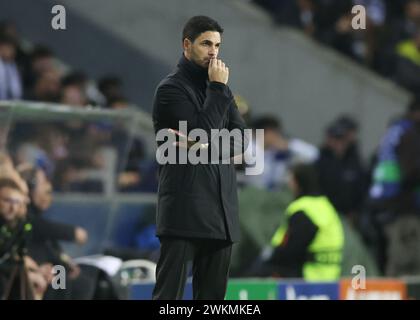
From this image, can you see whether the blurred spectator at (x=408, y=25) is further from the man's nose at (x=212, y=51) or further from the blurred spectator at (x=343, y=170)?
the man's nose at (x=212, y=51)

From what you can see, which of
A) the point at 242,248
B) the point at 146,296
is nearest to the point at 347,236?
the point at 242,248

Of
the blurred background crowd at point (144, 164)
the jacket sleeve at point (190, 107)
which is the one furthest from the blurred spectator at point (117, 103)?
the jacket sleeve at point (190, 107)

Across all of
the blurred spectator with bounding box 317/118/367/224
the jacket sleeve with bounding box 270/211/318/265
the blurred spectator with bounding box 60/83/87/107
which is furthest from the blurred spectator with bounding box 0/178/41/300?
the blurred spectator with bounding box 317/118/367/224

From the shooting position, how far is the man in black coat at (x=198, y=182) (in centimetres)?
736

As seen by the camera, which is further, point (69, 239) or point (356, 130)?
point (356, 130)

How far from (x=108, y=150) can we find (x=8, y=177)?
1404 mm

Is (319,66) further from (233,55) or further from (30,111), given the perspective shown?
(30,111)

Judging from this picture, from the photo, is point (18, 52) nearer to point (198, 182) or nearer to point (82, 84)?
point (82, 84)

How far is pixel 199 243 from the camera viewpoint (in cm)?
747

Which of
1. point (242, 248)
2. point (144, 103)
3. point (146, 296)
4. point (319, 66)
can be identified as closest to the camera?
point (146, 296)

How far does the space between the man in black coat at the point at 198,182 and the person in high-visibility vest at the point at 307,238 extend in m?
3.88

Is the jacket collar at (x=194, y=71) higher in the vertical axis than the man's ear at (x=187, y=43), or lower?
lower

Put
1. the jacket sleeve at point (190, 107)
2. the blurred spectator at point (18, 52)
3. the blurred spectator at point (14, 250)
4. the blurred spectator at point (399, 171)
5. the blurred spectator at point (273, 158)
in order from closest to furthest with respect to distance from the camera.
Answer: the jacket sleeve at point (190, 107)
the blurred spectator at point (14, 250)
the blurred spectator at point (18, 52)
the blurred spectator at point (273, 158)
the blurred spectator at point (399, 171)

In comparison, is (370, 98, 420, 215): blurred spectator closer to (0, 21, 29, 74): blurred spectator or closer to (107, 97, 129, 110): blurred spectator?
(107, 97, 129, 110): blurred spectator
